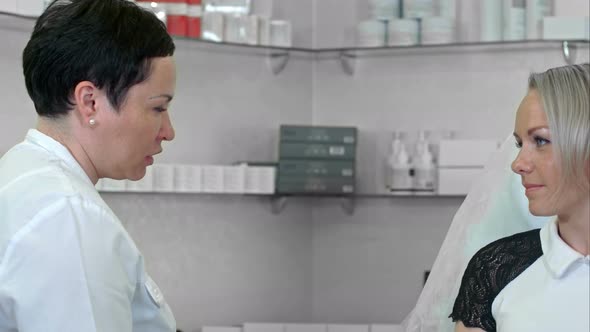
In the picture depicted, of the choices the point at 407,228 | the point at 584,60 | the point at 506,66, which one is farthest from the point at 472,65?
the point at 407,228

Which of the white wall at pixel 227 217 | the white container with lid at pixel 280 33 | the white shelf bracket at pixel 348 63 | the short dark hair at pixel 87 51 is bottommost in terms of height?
the white wall at pixel 227 217

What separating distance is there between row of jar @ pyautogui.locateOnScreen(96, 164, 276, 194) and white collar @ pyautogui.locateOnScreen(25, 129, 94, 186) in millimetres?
1105

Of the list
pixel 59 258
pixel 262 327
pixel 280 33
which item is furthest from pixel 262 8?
pixel 59 258

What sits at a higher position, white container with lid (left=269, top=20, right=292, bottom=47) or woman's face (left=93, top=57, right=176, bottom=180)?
white container with lid (left=269, top=20, right=292, bottom=47)

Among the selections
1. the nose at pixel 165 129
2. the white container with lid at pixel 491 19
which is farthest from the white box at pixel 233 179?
the nose at pixel 165 129

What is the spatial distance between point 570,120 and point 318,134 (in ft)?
4.67

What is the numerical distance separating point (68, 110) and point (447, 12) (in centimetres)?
157

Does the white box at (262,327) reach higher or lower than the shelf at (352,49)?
lower

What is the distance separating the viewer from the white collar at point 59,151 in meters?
1.16

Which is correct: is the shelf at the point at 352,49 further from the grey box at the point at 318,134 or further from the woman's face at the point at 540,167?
the woman's face at the point at 540,167

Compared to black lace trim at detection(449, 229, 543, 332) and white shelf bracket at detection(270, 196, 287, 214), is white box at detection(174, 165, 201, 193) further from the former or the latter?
black lace trim at detection(449, 229, 543, 332)

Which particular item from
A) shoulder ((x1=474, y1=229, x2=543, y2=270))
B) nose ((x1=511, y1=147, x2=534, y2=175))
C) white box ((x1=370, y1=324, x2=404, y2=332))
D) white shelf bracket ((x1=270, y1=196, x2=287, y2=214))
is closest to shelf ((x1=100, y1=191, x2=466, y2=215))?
white shelf bracket ((x1=270, y1=196, x2=287, y2=214))

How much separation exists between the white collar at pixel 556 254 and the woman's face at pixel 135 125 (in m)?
0.53

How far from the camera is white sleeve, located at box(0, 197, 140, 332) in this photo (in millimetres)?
1064
